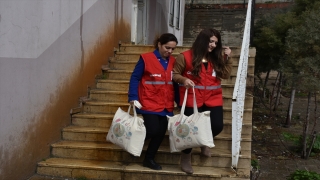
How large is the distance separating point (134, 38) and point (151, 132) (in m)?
4.93

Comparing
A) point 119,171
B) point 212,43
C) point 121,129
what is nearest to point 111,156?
point 119,171

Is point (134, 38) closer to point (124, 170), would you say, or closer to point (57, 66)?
point (57, 66)

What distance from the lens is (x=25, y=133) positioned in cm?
408

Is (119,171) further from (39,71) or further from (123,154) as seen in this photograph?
(39,71)

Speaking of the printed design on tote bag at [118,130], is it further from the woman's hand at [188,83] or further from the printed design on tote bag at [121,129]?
the woman's hand at [188,83]

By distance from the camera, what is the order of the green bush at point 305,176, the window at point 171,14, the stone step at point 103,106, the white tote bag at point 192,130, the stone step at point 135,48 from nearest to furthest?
the white tote bag at point 192,130 → the green bush at point 305,176 → the stone step at point 103,106 → the stone step at point 135,48 → the window at point 171,14

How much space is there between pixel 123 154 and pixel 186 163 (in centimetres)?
87

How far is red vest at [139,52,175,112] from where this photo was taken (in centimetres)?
394

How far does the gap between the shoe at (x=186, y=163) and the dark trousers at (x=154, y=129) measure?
1.10 ft

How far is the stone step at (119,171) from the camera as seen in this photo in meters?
3.95

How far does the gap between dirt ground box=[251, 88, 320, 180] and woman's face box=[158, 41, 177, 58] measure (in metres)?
2.28

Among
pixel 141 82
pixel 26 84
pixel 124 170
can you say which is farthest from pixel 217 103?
pixel 26 84

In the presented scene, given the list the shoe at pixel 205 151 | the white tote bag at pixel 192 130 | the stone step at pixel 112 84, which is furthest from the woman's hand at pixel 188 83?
the stone step at pixel 112 84

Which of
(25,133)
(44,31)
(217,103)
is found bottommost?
(25,133)
